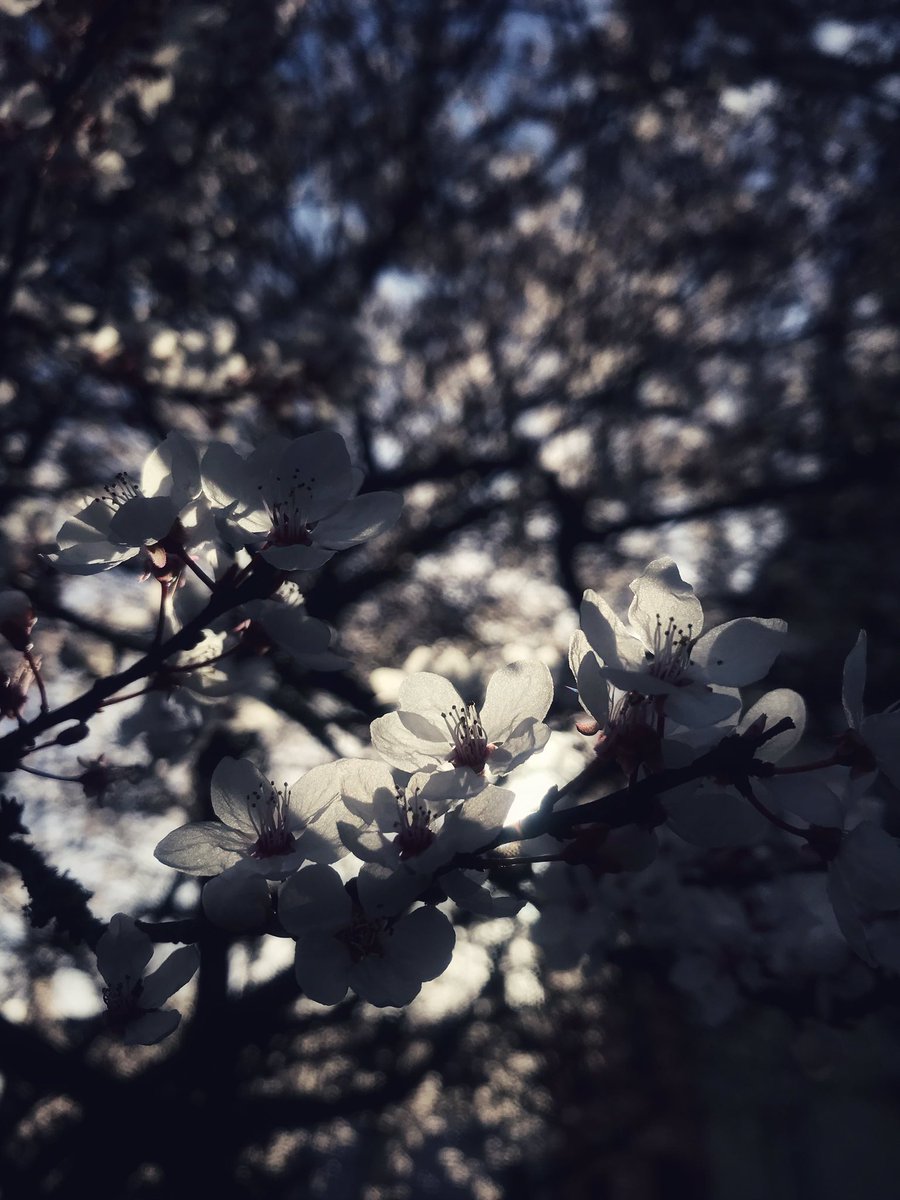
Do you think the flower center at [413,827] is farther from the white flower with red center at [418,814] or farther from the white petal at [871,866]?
the white petal at [871,866]

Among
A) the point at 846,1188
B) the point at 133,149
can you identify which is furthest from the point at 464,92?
the point at 846,1188

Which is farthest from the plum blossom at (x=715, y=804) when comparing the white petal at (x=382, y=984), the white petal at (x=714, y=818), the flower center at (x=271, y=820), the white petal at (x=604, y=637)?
the flower center at (x=271, y=820)

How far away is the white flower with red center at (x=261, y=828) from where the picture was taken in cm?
93

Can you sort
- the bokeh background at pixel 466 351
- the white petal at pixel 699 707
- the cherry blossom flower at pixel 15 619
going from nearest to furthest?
A: the white petal at pixel 699 707
the cherry blossom flower at pixel 15 619
the bokeh background at pixel 466 351

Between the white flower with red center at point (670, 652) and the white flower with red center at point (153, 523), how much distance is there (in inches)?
19.5

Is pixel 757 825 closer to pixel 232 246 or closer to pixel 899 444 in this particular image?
pixel 899 444

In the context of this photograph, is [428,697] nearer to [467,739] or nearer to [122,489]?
[467,739]

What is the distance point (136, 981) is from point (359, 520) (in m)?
0.65

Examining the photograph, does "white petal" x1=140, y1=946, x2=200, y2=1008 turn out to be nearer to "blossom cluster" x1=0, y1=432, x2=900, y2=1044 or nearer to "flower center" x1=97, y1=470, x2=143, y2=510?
"blossom cluster" x1=0, y1=432, x2=900, y2=1044

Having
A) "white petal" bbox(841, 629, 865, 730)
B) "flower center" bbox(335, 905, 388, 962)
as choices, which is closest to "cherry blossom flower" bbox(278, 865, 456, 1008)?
"flower center" bbox(335, 905, 388, 962)

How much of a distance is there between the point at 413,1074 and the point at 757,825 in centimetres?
318

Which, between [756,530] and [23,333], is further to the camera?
[756,530]

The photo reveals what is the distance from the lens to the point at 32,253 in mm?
2607

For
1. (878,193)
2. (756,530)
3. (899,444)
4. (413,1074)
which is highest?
(878,193)
